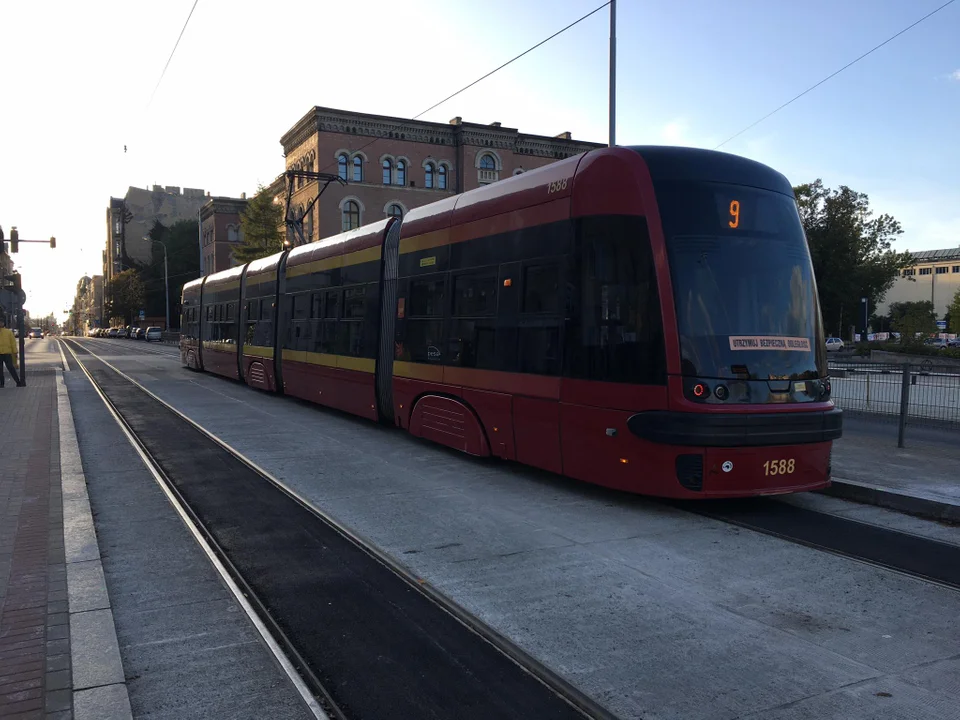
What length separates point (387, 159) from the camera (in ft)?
165

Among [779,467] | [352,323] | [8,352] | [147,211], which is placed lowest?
[779,467]

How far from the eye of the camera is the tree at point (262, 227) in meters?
48.5

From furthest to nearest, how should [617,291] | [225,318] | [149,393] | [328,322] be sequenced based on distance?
[225,318]
[149,393]
[328,322]
[617,291]

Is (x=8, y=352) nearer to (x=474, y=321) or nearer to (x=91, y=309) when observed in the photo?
(x=474, y=321)

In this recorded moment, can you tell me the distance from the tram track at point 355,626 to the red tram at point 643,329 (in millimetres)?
2512

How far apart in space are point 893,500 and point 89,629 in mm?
7080

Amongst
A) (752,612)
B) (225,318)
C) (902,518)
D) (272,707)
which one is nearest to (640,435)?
(752,612)

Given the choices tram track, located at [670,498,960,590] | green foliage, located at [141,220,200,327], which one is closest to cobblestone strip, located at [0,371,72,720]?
tram track, located at [670,498,960,590]

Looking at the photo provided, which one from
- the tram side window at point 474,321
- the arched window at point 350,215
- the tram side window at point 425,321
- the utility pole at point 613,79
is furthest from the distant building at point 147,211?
the tram side window at point 474,321

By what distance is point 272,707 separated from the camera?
10.8 ft

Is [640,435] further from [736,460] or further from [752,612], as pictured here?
[752,612]

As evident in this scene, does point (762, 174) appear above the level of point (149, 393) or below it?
above

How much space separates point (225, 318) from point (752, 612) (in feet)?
62.9

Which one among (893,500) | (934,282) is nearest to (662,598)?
(893,500)
